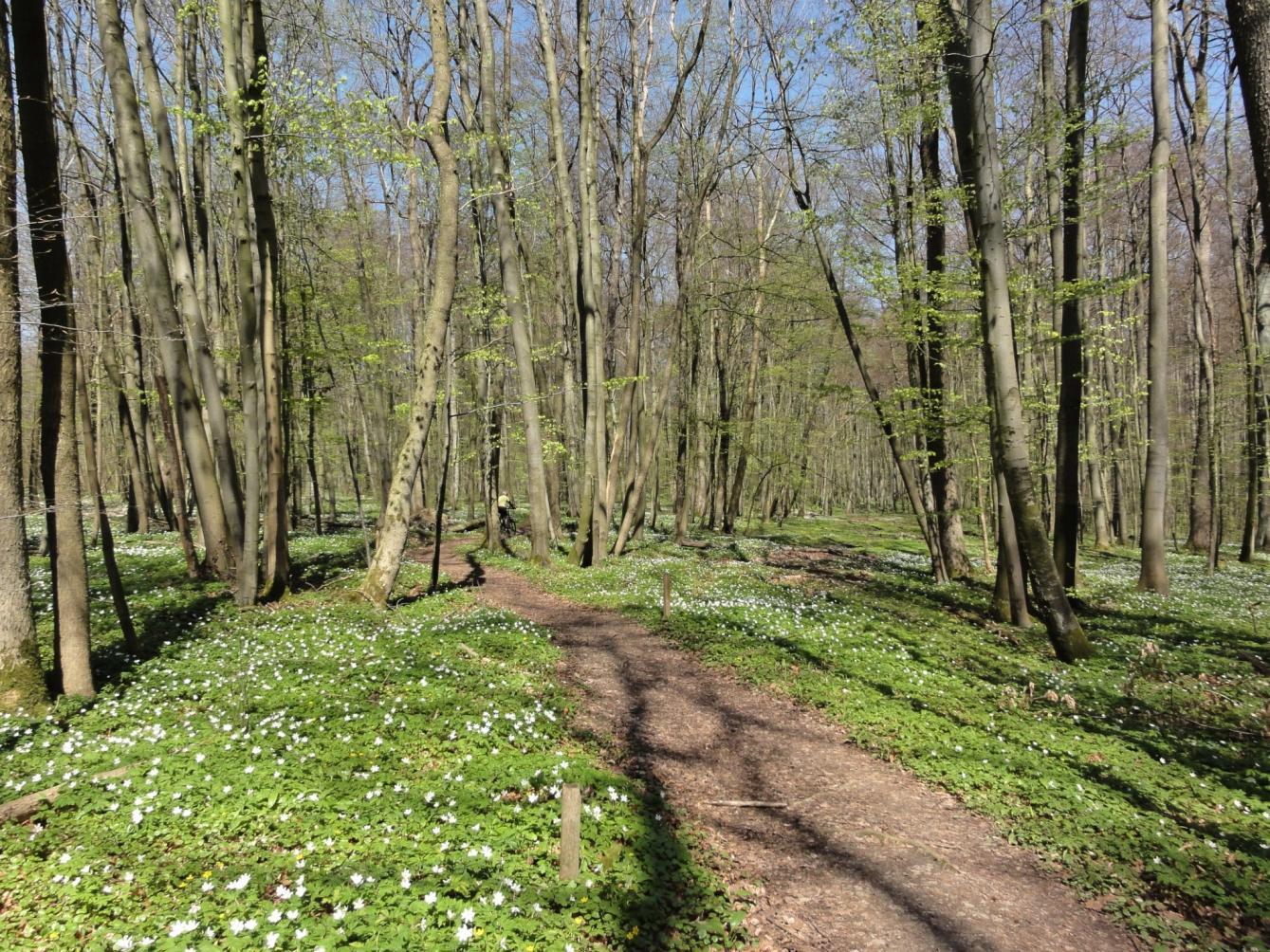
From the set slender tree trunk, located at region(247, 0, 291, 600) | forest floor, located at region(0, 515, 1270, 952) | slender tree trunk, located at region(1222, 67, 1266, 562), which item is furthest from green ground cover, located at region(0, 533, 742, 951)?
slender tree trunk, located at region(1222, 67, 1266, 562)

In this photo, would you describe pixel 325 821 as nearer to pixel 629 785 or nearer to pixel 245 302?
pixel 629 785

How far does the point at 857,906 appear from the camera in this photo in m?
5.09

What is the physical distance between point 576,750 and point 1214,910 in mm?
5765

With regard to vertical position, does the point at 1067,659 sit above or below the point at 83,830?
below

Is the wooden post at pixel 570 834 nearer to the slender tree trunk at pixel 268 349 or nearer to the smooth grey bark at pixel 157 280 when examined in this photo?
the smooth grey bark at pixel 157 280

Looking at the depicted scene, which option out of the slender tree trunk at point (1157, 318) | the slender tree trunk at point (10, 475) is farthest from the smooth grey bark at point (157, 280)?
the slender tree trunk at point (1157, 318)

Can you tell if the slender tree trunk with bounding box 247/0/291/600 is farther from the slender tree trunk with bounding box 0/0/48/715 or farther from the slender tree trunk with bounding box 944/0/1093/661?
the slender tree trunk with bounding box 944/0/1093/661

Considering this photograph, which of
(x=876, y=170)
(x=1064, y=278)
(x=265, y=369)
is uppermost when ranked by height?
(x=876, y=170)

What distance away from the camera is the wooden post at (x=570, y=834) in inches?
182

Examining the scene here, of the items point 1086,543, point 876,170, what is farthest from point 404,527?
point 1086,543

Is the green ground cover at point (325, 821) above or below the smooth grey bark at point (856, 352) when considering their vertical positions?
below

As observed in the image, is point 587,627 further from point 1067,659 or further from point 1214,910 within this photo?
point 1214,910

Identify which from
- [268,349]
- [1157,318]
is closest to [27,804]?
[268,349]

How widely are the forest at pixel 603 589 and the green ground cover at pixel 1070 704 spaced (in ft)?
0.21
